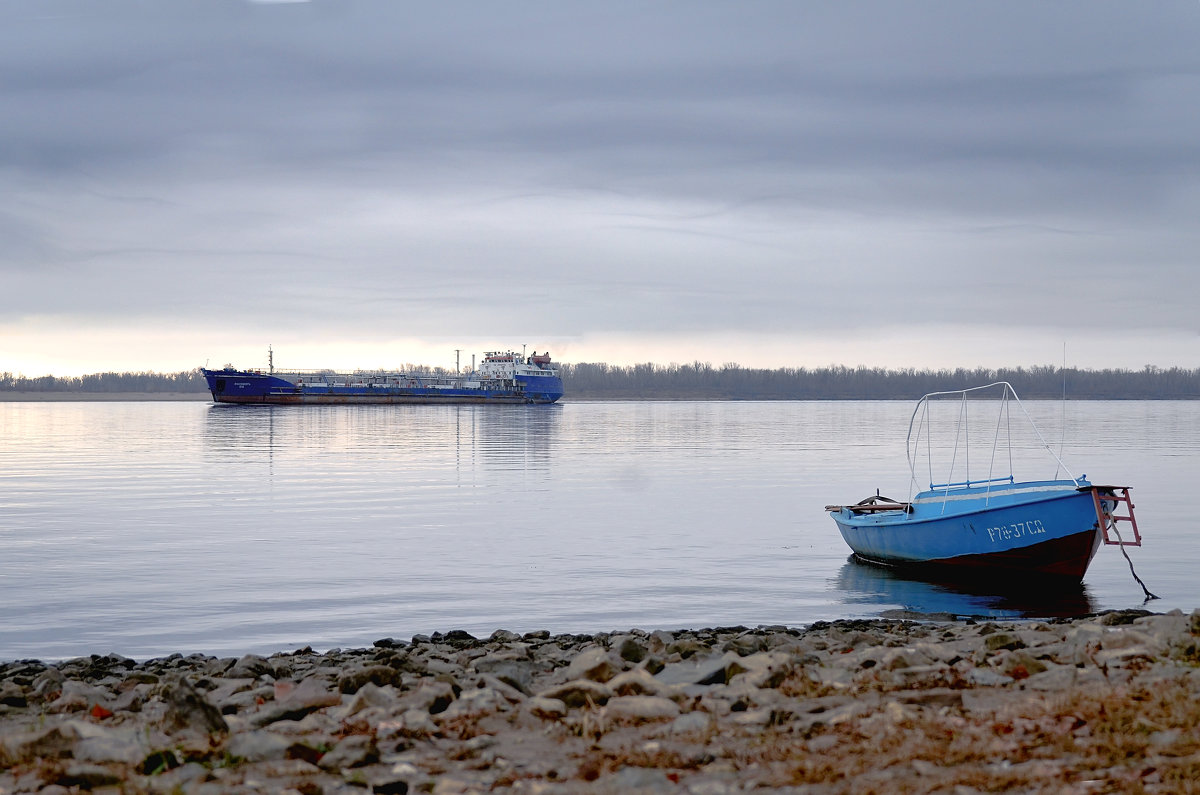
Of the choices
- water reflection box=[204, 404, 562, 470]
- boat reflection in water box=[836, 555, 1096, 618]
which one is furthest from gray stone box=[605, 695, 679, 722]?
water reflection box=[204, 404, 562, 470]

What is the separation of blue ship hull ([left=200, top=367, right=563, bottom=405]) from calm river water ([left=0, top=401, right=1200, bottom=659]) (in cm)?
10107

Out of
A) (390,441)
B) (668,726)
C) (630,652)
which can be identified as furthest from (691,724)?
(390,441)

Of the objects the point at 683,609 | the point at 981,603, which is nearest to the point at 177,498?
the point at 683,609

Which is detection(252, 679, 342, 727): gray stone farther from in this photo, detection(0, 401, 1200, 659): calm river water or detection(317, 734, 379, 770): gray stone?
detection(0, 401, 1200, 659): calm river water

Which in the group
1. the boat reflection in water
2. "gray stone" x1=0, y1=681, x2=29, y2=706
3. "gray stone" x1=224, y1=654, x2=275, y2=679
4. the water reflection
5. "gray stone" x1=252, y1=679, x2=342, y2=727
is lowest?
the boat reflection in water

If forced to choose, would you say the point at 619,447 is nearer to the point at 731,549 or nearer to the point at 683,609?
the point at 731,549

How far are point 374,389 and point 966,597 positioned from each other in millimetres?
149779

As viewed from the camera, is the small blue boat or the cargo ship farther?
the cargo ship

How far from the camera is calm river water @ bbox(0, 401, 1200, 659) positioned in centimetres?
1711

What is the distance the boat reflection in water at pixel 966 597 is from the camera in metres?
18.3

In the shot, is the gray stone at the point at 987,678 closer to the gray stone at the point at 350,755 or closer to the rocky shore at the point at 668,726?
the rocky shore at the point at 668,726

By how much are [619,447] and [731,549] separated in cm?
4482

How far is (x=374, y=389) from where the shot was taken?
163375 millimetres

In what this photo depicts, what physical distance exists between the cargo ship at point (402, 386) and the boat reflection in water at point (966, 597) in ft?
469
